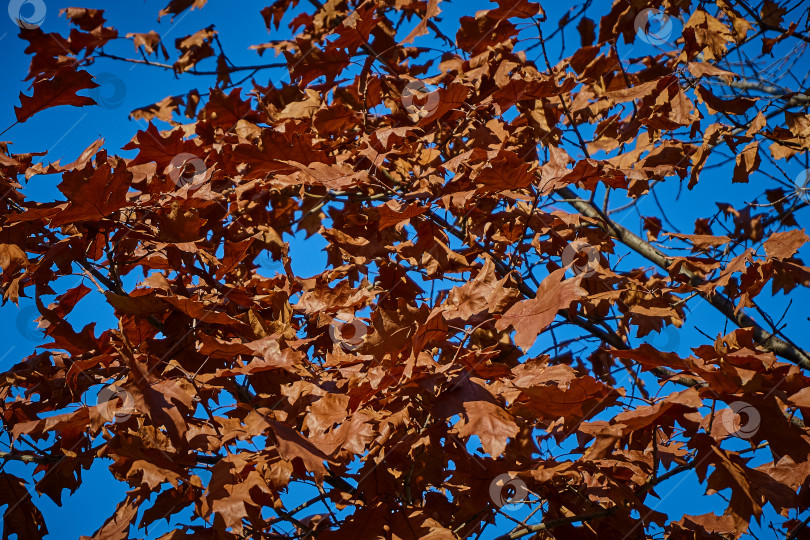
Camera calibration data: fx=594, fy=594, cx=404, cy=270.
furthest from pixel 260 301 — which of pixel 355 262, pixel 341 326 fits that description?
pixel 355 262

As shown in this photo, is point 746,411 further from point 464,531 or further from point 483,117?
point 483,117

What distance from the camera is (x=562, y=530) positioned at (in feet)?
5.44

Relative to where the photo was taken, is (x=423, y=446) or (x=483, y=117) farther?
(x=483, y=117)

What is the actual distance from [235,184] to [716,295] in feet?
7.43
